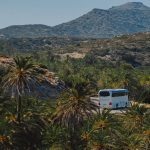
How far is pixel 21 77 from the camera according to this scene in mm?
65250

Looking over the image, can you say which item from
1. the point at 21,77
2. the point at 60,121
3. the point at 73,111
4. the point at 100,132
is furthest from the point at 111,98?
the point at 21,77

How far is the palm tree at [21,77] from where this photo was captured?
64.6 meters

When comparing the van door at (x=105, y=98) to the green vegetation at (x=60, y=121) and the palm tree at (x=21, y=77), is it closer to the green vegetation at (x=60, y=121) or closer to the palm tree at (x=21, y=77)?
the green vegetation at (x=60, y=121)

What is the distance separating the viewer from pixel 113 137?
259ft

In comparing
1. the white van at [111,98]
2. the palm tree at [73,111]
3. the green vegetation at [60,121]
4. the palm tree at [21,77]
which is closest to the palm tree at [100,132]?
the green vegetation at [60,121]

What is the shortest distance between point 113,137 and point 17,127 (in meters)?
18.2

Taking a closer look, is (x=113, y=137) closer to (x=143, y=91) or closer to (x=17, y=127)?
(x=17, y=127)

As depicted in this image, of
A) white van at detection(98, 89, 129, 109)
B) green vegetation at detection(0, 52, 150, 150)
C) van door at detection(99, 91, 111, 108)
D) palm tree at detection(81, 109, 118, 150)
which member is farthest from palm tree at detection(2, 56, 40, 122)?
white van at detection(98, 89, 129, 109)

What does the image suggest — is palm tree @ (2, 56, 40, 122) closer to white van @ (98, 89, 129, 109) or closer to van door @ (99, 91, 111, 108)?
van door @ (99, 91, 111, 108)

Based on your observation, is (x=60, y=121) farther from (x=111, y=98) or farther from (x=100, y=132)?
(x=111, y=98)

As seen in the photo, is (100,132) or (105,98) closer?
(100,132)

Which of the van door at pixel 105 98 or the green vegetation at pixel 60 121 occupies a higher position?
the green vegetation at pixel 60 121

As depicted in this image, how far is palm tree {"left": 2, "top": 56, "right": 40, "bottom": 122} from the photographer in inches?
2544

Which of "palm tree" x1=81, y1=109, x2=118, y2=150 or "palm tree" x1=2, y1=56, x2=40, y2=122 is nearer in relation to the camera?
"palm tree" x1=2, y1=56, x2=40, y2=122
